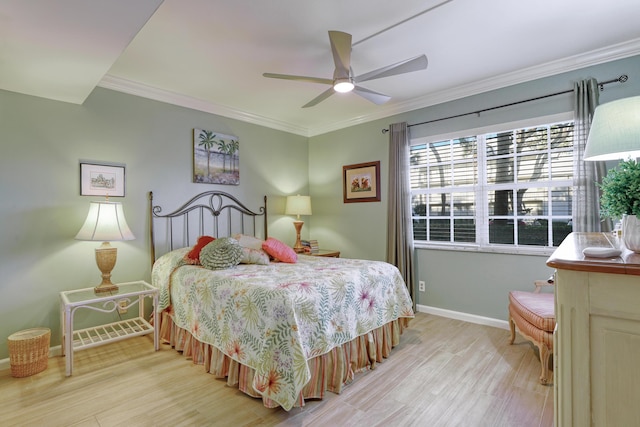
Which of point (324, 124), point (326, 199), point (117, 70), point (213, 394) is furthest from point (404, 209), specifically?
point (117, 70)

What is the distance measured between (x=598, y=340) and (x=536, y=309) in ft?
5.28

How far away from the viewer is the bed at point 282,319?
1854 mm

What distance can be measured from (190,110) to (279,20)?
1.92 m

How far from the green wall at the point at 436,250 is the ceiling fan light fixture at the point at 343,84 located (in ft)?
5.60

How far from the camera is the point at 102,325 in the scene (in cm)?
300

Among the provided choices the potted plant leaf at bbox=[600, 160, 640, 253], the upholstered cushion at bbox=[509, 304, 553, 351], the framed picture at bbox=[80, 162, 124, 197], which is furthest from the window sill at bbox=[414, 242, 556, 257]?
the framed picture at bbox=[80, 162, 124, 197]

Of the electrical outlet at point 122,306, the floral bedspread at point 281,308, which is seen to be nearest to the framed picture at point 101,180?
the floral bedspread at point 281,308

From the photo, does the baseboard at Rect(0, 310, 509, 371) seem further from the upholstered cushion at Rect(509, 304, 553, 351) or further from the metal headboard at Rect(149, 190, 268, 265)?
the metal headboard at Rect(149, 190, 268, 265)

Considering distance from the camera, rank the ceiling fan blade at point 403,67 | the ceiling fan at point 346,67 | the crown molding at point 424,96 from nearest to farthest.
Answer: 1. the ceiling fan at point 346,67
2. the ceiling fan blade at point 403,67
3. the crown molding at point 424,96

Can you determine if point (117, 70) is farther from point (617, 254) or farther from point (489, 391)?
point (489, 391)

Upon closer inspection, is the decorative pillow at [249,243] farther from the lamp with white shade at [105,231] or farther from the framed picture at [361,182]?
the framed picture at [361,182]

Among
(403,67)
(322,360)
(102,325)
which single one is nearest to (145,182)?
(102,325)

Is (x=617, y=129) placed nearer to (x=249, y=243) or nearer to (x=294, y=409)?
(x=294, y=409)

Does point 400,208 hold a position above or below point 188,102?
below
